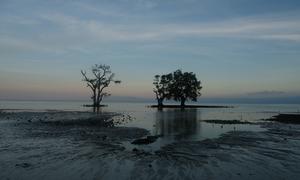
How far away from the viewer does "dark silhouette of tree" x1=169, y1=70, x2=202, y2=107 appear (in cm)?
11256

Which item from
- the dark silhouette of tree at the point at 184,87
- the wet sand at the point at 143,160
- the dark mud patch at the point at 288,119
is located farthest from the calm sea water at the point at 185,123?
the dark silhouette of tree at the point at 184,87

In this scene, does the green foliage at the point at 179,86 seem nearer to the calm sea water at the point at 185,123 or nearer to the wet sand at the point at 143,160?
the calm sea water at the point at 185,123

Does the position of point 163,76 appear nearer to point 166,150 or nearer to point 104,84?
point 104,84

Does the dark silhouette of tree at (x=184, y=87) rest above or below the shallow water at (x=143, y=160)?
above

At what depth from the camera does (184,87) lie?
113 metres

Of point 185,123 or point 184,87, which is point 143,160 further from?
point 184,87

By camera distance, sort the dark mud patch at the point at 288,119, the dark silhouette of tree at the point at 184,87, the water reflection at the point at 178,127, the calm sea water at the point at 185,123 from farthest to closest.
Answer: the dark silhouette of tree at the point at 184,87 → the dark mud patch at the point at 288,119 → the water reflection at the point at 178,127 → the calm sea water at the point at 185,123

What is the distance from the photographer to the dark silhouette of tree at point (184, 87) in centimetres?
11256

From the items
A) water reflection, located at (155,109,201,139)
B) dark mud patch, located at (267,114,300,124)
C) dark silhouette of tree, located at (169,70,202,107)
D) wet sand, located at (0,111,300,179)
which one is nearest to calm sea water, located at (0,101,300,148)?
water reflection, located at (155,109,201,139)

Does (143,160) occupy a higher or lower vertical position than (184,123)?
lower

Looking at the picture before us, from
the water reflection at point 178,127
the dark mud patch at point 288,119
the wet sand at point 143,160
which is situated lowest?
the wet sand at point 143,160

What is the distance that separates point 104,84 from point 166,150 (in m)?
85.1

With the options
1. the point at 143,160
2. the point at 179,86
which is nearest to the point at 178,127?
the point at 143,160

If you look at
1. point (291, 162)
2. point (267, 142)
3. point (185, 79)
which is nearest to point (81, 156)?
point (291, 162)
